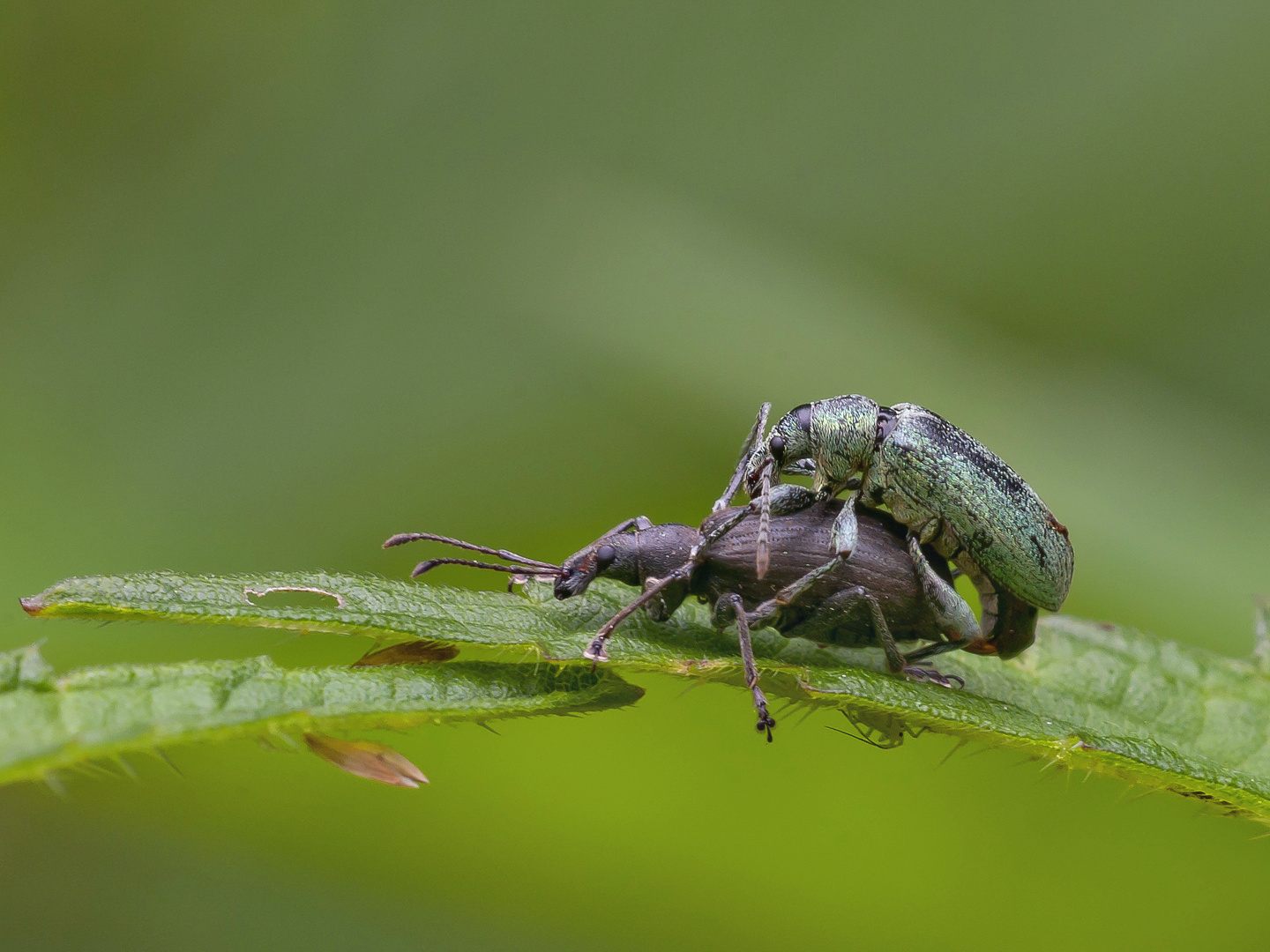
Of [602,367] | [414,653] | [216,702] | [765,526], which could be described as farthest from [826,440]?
[602,367]

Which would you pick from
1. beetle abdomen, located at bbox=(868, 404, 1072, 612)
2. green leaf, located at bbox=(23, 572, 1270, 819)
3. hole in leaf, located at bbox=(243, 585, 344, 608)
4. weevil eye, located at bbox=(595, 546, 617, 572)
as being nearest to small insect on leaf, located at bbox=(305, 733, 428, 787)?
green leaf, located at bbox=(23, 572, 1270, 819)

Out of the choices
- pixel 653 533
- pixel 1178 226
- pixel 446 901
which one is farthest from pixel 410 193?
pixel 1178 226

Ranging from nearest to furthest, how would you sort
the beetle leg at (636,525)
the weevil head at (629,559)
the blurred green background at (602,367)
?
the weevil head at (629,559) → the beetle leg at (636,525) → the blurred green background at (602,367)

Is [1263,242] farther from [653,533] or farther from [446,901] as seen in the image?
[446,901]

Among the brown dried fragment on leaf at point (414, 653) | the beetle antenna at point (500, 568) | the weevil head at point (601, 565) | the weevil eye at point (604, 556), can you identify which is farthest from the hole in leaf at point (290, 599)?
the weevil eye at point (604, 556)

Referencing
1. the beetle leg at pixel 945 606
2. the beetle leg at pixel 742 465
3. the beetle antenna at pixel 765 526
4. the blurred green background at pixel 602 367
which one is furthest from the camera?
the blurred green background at pixel 602 367

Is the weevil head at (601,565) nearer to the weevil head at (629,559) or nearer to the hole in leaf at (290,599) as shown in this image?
the weevil head at (629,559)
